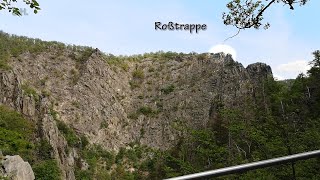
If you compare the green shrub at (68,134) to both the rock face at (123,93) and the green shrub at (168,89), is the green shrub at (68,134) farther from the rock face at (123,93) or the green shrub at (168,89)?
the green shrub at (168,89)

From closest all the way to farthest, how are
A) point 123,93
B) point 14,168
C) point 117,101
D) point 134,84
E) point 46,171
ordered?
point 14,168 < point 46,171 < point 117,101 < point 123,93 < point 134,84

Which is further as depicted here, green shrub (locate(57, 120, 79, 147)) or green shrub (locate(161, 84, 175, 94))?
green shrub (locate(161, 84, 175, 94))

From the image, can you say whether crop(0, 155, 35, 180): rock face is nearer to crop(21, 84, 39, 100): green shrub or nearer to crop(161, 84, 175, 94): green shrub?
crop(21, 84, 39, 100): green shrub

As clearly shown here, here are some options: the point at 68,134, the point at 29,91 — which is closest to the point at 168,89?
the point at 68,134

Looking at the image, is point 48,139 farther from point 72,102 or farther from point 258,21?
point 258,21

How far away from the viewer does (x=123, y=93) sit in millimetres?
87000

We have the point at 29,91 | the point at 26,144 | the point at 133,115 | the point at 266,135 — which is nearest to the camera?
the point at 266,135

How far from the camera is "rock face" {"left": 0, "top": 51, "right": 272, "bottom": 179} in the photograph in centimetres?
7506

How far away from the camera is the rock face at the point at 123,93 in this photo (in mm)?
75062

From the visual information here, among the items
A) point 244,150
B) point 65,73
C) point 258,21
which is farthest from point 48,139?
point 258,21

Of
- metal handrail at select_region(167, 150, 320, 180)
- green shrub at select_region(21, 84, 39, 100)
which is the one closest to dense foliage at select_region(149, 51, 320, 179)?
metal handrail at select_region(167, 150, 320, 180)

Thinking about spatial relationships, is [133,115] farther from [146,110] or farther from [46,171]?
[46,171]

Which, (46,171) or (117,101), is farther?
(117,101)

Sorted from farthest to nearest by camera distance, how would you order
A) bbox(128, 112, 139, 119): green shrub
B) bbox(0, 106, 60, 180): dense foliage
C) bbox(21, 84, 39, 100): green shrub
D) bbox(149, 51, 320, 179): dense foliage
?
bbox(128, 112, 139, 119): green shrub
bbox(21, 84, 39, 100): green shrub
bbox(0, 106, 60, 180): dense foliage
bbox(149, 51, 320, 179): dense foliage
